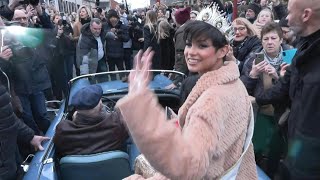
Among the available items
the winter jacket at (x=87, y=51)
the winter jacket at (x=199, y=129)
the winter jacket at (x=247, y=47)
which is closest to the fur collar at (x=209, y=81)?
the winter jacket at (x=199, y=129)

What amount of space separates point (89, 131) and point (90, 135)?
33mm

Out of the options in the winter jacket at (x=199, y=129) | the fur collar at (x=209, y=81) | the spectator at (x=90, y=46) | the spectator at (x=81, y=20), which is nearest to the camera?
the winter jacket at (x=199, y=129)

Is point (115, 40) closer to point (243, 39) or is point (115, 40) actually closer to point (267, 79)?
point (243, 39)

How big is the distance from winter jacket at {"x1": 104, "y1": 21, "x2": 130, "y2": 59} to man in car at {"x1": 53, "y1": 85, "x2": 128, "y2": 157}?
198 inches

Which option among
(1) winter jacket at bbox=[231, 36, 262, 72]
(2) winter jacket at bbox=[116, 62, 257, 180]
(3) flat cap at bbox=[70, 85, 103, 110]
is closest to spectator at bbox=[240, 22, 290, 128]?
(1) winter jacket at bbox=[231, 36, 262, 72]

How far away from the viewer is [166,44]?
23.3 ft

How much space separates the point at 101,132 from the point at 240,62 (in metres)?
2.05

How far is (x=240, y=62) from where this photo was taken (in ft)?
12.9

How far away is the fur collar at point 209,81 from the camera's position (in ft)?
4.42

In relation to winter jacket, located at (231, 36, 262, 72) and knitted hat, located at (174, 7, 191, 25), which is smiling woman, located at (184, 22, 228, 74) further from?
knitted hat, located at (174, 7, 191, 25)

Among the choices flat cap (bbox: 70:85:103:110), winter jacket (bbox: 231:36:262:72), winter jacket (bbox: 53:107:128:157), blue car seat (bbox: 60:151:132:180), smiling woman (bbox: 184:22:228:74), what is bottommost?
blue car seat (bbox: 60:151:132:180)

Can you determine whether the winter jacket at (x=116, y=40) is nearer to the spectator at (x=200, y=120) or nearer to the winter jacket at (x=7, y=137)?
the winter jacket at (x=7, y=137)

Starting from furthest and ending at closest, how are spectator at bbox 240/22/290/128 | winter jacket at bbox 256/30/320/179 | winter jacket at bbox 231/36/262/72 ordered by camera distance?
winter jacket at bbox 231/36/262/72, spectator at bbox 240/22/290/128, winter jacket at bbox 256/30/320/179

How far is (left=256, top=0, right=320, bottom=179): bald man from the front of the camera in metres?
1.73
